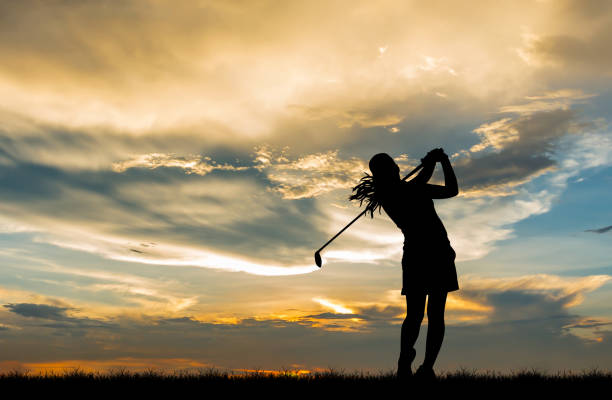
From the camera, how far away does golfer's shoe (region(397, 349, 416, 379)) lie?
7.88 m

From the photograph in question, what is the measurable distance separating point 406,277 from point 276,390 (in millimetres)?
2521

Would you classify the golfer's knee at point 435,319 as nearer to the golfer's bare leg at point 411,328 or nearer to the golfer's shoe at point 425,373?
the golfer's bare leg at point 411,328

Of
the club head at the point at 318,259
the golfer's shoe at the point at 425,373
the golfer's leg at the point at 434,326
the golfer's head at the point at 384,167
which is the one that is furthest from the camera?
the club head at the point at 318,259

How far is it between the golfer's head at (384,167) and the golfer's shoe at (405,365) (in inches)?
101

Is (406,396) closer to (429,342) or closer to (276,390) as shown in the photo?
(429,342)

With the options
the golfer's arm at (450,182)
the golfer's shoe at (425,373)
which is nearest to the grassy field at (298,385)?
the golfer's shoe at (425,373)

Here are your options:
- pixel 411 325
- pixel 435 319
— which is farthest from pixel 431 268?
pixel 411 325

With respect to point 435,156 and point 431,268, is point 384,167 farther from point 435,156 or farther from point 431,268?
point 431,268

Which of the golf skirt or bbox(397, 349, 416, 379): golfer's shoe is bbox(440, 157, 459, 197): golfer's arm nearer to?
the golf skirt

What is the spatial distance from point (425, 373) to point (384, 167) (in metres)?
2.97

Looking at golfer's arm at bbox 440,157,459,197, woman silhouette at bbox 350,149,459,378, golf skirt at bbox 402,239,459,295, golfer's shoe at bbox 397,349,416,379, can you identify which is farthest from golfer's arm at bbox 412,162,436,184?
golfer's shoe at bbox 397,349,416,379

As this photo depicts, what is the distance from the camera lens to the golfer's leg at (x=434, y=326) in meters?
7.69

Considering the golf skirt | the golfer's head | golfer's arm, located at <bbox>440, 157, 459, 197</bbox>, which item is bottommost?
the golf skirt

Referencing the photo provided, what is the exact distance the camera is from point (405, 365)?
7910mm
